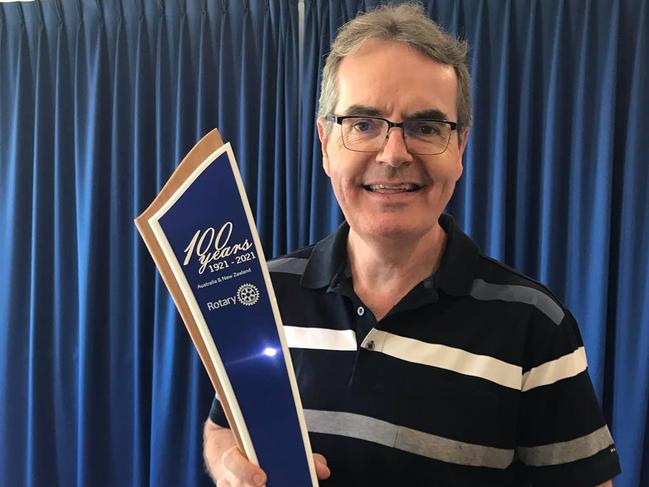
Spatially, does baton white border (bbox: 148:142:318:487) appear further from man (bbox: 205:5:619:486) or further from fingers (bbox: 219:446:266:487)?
man (bbox: 205:5:619:486)

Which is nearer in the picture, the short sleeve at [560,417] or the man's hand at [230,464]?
the man's hand at [230,464]

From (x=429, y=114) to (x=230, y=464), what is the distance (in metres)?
0.64

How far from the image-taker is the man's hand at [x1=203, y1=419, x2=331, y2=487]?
2.27ft

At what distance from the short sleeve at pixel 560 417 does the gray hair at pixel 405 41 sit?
1.37 feet

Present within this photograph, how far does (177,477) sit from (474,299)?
1.63 meters

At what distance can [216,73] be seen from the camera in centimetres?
195

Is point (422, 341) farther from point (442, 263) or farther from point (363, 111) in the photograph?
point (363, 111)

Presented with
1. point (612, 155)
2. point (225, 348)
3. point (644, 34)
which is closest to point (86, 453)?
point (225, 348)

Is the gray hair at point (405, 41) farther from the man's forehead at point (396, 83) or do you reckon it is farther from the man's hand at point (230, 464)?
the man's hand at point (230, 464)

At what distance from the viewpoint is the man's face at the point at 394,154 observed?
0.83 m

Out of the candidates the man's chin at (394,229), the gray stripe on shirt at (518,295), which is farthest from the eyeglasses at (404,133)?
the gray stripe on shirt at (518,295)

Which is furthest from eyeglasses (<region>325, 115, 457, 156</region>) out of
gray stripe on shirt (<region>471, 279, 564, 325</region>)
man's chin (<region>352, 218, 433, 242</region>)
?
gray stripe on shirt (<region>471, 279, 564, 325</region>)

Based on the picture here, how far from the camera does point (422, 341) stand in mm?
857

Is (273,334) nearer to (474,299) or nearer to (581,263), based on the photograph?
(474,299)
